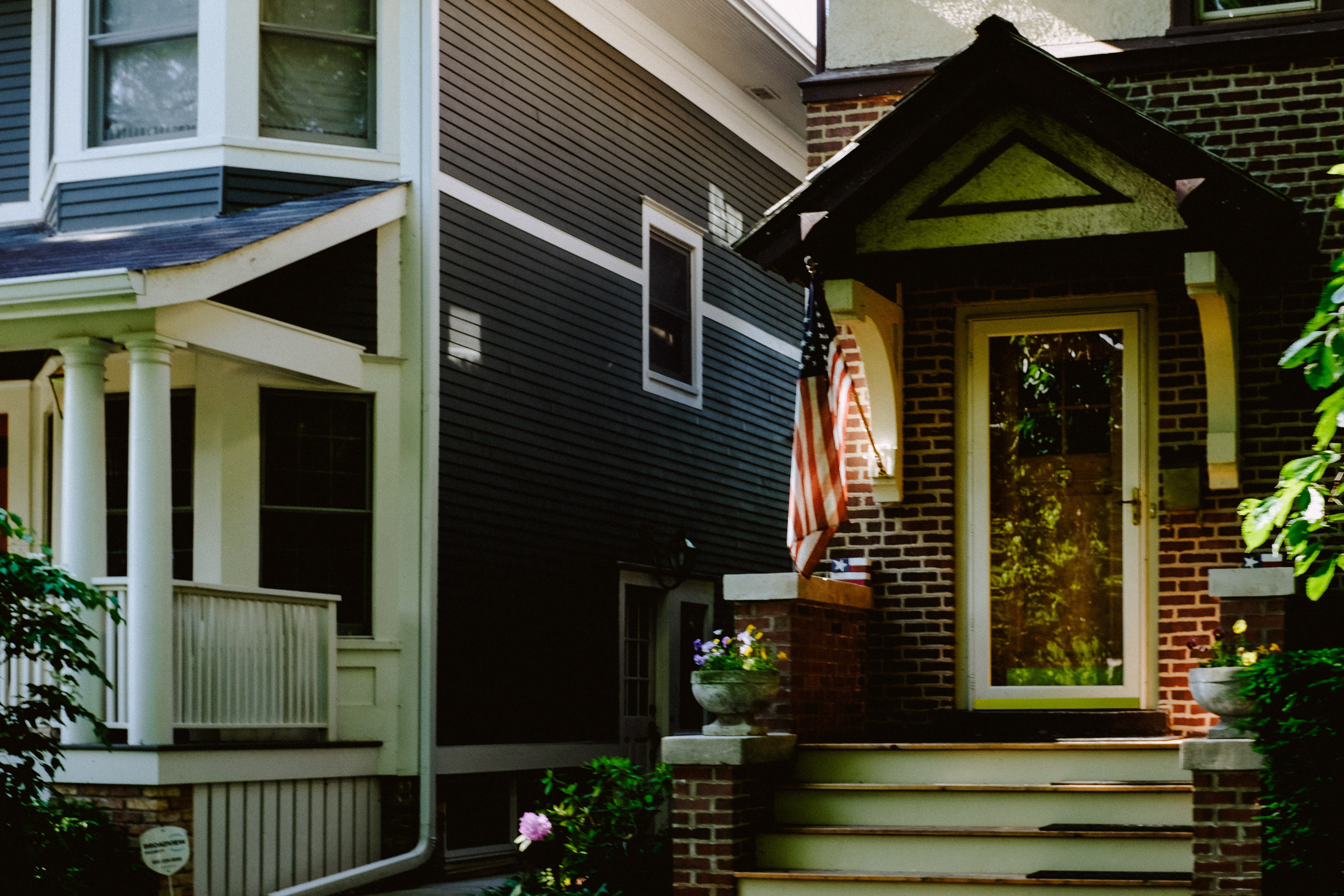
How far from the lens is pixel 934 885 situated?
289 inches

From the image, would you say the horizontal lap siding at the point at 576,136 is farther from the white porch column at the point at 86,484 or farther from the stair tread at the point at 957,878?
the stair tread at the point at 957,878

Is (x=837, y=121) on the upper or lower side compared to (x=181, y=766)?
upper

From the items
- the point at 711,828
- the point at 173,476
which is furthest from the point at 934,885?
the point at 173,476

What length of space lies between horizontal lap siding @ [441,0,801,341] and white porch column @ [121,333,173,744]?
295cm

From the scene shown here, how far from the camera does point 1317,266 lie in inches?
341

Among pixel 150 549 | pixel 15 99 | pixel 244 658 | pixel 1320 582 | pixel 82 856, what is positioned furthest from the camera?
pixel 15 99

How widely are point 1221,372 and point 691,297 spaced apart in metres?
7.43

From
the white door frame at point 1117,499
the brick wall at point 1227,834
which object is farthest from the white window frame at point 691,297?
the brick wall at point 1227,834

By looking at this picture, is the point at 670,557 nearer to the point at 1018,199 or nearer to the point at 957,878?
the point at 1018,199

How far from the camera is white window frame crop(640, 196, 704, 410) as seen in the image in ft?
46.7

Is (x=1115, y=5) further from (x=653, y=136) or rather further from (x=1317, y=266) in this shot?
(x=653, y=136)

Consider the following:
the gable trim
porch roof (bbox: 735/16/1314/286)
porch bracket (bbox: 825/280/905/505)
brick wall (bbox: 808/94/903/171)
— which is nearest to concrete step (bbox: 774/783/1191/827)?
porch bracket (bbox: 825/280/905/505)

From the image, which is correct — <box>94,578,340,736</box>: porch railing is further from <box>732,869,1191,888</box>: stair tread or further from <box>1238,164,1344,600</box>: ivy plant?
<box>1238,164,1344,600</box>: ivy plant

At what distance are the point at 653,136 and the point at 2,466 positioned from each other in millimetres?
6010
